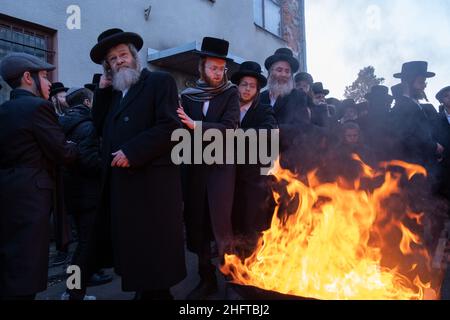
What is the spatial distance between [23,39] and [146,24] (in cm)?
275

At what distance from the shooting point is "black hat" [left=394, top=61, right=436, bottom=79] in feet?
17.1

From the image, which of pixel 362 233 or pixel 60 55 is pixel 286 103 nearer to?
pixel 362 233

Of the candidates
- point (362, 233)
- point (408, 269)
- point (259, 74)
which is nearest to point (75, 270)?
point (362, 233)

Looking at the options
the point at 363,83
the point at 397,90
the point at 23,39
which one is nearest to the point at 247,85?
the point at 397,90

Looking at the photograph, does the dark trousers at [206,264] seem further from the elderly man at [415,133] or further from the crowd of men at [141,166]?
the elderly man at [415,133]

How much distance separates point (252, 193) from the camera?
4.21m

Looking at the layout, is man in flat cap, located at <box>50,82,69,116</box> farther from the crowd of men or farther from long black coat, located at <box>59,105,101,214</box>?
long black coat, located at <box>59,105,101,214</box>

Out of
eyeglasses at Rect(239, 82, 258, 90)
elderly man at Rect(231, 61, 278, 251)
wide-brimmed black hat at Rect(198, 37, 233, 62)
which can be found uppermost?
wide-brimmed black hat at Rect(198, 37, 233, 62)

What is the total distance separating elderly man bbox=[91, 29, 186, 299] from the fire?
0.51m

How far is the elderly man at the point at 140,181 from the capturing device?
3027mm

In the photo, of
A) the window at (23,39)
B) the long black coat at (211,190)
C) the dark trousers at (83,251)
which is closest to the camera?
the dark trousers at (83,251)

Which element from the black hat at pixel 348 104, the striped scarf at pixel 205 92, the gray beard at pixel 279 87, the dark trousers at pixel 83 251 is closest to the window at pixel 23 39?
the dark trousers at pixel 83 251

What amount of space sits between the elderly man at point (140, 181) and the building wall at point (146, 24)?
13.1 ft

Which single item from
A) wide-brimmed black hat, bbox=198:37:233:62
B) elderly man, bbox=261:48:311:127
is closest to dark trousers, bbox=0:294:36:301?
wide-brimmed black hat, bbox=198:37:233:62
